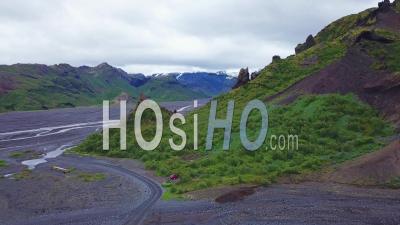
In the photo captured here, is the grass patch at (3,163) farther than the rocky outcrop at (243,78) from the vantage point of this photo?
No

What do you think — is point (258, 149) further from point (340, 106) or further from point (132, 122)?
point (132, 122)

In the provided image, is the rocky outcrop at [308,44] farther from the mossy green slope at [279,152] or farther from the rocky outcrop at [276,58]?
the mossy green slope at [279,152]

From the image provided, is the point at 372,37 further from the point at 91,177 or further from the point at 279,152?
the point at 91,177

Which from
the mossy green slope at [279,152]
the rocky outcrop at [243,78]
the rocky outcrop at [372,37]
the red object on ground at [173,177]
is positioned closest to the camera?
the mossy green slope at [279,152]

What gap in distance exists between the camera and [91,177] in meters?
62.4

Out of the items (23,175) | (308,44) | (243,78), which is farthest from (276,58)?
(23,175)

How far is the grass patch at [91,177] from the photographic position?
2399 inches

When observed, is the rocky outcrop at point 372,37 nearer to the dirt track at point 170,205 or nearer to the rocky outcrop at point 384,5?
the rocky outcrop at point 384,5

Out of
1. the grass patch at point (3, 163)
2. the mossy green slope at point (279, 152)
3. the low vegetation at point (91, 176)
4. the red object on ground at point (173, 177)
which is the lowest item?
the grass patch at point (3, 163)

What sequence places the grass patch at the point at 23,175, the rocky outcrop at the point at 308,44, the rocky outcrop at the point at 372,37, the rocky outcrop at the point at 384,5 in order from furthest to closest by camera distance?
the rocky outcrop at the point at 308,44 → the rocky outcrop at the point at 384,5 → the rocky outcrop at the point at 372,37 → the grass patch at the point at 23,175

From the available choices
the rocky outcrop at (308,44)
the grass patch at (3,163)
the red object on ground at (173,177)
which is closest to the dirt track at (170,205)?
the red object on ground at (173,177)

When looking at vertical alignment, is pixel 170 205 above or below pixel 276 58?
below

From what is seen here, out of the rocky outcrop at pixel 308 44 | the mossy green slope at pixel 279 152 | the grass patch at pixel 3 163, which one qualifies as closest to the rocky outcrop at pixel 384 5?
the rocky outcrop at pixel 308 44

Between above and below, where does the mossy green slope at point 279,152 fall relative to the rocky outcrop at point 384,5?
below
